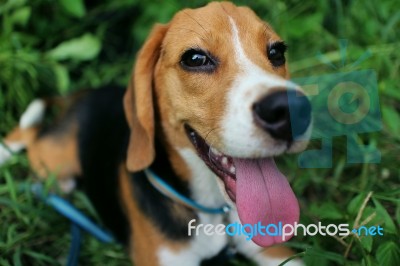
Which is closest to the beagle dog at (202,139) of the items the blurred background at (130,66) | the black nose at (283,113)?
the black nose at (283,113)

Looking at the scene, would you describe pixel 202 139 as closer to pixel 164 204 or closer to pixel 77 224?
pixel 164 204

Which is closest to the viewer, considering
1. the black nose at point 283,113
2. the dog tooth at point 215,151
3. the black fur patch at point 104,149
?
the black nose at point 283,113

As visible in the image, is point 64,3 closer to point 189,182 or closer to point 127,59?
point 127,59

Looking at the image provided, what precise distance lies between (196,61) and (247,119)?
60 cm

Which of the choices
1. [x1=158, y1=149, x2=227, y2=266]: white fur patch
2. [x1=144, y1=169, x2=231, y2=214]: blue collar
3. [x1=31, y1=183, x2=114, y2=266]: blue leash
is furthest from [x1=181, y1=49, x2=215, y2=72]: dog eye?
[x1=31, y1=183, x2=114, y2=266]: blue leash

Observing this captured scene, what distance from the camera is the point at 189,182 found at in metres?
2.99

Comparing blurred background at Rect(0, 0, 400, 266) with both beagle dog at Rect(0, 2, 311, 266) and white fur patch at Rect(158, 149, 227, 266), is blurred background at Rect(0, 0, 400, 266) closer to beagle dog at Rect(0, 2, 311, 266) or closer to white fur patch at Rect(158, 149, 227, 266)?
beagle dog at Rect(0, 2, 311, 266)

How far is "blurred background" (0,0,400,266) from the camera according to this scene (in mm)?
3059

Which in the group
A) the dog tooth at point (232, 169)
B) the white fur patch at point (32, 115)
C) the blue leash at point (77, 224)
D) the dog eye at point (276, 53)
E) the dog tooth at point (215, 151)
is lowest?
the blue leash at point (77, 224)

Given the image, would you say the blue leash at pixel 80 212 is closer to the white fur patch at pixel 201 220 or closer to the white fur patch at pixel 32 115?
the white fur patch at pixel 201 220

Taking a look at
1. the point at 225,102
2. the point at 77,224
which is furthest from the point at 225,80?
the point at 77,224

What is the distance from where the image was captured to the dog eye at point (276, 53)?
2768 mm

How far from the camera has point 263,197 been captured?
2479mm

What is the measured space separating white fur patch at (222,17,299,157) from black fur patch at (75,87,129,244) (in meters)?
1.19
